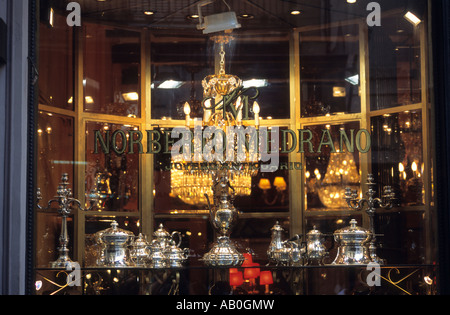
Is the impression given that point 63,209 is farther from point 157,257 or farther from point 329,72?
point 329,72

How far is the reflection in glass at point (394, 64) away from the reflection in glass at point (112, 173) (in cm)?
156

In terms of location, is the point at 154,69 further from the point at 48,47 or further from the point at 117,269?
the point at 117,269

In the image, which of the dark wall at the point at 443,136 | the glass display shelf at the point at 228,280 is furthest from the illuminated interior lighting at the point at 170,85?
the dark wall at the point at 443,136

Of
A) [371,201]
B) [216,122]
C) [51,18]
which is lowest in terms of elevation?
[371,201]

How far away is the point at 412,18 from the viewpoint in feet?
14.1

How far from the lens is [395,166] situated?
181 inches

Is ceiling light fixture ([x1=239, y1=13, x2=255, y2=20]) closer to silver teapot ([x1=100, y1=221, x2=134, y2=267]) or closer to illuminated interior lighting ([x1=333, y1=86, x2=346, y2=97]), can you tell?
illuminated interior lighting ([x1=333, y1=86, x2=346, y2=97])

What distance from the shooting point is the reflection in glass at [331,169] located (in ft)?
15.5

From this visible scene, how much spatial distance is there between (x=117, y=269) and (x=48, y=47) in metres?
1.35

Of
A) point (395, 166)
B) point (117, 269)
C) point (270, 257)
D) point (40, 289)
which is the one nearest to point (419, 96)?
point (395, 166)

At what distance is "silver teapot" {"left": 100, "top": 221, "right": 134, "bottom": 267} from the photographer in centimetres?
388

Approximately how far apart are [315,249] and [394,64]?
4.18 feet

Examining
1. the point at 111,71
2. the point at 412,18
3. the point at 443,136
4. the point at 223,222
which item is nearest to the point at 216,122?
the point at 223,222
